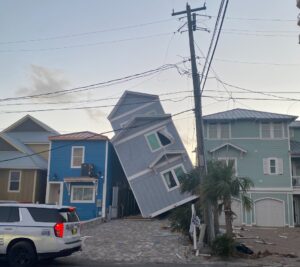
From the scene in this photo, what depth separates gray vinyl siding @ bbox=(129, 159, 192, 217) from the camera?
26000 millimetres

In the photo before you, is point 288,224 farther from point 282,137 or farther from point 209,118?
point 209,118

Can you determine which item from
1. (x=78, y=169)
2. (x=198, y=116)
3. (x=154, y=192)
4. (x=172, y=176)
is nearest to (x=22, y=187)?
(x=78, y=169)

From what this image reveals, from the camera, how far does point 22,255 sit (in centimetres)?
1012

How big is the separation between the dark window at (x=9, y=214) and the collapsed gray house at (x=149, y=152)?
15.5m

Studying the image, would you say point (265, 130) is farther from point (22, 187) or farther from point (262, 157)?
point (22, 187)

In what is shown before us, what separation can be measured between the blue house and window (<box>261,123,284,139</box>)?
→ 12782 millimetres

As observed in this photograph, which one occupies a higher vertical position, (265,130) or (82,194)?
(265,130)

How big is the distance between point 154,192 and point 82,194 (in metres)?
5.34

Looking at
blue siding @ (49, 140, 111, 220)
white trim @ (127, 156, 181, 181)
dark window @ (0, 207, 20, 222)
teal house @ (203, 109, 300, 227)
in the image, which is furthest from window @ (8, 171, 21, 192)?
dark window @ (0, 207, 20, 222)

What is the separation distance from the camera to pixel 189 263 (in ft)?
38.4

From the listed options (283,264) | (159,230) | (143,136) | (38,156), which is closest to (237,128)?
(143,136)

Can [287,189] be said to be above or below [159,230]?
above

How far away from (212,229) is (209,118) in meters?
17.1

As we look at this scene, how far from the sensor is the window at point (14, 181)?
1112 inches
